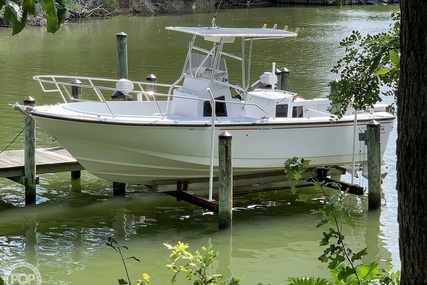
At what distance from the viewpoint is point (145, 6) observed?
5416cm

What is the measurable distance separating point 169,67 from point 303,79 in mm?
5184

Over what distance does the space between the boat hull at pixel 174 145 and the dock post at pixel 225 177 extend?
946 millimetres

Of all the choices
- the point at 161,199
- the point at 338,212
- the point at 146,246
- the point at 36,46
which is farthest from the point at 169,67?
the point at 338,212

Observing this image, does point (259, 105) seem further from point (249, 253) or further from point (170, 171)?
point (249, 253)

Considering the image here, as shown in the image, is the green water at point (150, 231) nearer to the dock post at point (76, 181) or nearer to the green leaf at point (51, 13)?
the dock post at point (76, 181)

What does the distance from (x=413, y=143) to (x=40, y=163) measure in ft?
31.6

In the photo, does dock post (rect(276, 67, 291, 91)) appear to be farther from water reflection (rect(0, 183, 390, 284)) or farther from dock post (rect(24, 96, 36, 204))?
dock post (rect(24, 96, 36, 204))

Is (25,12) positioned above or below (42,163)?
above

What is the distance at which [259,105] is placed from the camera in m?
12.9

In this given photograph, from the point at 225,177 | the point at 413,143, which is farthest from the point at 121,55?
the point at 413,143

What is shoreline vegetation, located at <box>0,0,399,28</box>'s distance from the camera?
155ft

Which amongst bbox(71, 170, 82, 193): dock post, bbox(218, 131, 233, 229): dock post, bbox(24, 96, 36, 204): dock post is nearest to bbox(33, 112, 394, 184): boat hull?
bbox(24, 96, 36, 204): dock post

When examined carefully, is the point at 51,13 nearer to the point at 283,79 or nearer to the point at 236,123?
the point at 236,123

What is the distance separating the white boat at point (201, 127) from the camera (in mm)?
11820
